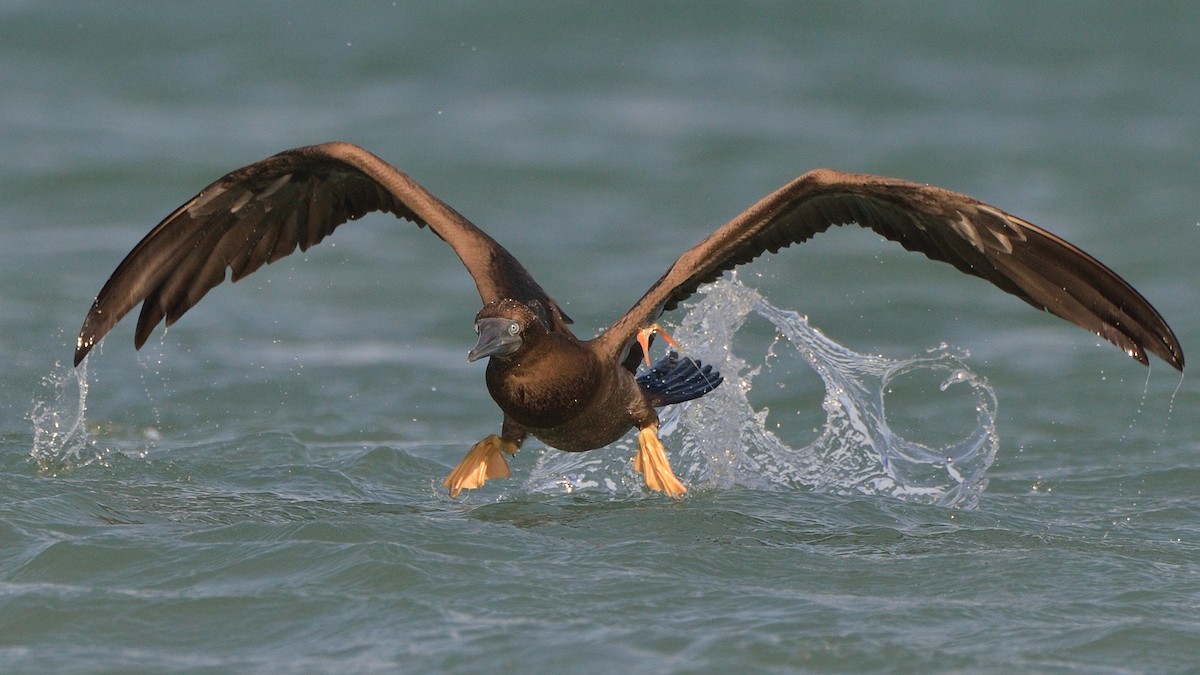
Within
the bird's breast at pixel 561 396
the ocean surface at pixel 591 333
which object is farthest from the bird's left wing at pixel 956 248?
the ocean surface at pixel 591 333

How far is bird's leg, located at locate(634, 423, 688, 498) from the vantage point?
22.4 feet

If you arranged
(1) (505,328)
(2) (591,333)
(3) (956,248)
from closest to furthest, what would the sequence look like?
(1) (505,328) < (3) (956,248) < (2) (591,333)

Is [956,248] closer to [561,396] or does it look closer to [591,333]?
[561,396]

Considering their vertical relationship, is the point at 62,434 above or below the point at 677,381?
below

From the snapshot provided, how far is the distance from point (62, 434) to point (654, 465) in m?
2.89

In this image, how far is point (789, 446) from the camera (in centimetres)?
863

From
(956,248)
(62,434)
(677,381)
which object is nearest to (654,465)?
(677,381)

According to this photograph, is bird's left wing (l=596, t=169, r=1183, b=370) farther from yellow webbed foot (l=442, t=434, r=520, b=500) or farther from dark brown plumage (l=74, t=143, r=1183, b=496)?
yellow webbed foot (l=442, t=434, r=520, b=500)

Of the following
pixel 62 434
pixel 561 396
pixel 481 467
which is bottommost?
pixel 481 467

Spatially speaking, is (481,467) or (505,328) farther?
(481,467)

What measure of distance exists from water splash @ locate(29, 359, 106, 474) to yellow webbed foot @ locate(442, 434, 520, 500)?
1800 mm

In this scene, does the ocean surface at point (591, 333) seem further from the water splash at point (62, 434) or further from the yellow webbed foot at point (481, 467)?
the yellow webbed foot at point (481, 467)

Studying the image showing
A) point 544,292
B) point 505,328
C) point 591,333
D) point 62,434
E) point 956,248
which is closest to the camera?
point 505,328

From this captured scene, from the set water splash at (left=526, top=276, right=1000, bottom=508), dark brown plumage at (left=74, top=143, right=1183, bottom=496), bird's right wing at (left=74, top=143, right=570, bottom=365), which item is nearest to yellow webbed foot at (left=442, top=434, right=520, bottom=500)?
dark brown plumage at (left=74, top=143, right=1183, bottom=496)
